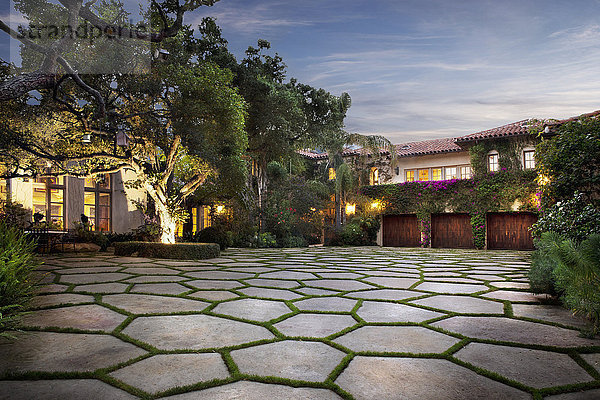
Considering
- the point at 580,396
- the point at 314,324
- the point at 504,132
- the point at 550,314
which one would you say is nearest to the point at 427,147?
the point at 504,132

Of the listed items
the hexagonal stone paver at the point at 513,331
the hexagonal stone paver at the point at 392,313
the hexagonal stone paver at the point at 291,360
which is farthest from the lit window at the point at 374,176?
the hexagonal stone paver at the point at 291,360

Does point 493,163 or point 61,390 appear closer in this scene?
point 61,390

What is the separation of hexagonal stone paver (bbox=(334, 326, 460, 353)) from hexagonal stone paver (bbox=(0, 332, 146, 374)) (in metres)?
1.60

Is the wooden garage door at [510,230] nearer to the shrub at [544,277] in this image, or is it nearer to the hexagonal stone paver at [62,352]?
the shrub at [544,277]

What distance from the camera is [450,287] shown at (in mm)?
5617

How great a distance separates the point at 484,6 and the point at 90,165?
37.5 feet

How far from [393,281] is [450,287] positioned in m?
0.91

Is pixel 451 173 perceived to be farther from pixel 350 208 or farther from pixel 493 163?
pixel 350 208

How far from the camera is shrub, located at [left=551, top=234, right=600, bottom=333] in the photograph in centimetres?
298

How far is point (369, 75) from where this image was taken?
57.1 feet

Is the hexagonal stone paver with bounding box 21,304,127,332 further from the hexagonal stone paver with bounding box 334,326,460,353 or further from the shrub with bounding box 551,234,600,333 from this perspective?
the shrub with bounding box 551,234,600,333

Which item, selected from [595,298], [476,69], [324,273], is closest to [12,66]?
[324,273]

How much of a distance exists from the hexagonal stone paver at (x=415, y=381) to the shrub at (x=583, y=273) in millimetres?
1443

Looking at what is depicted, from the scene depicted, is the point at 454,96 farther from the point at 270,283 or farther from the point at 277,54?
the point at 270,283
